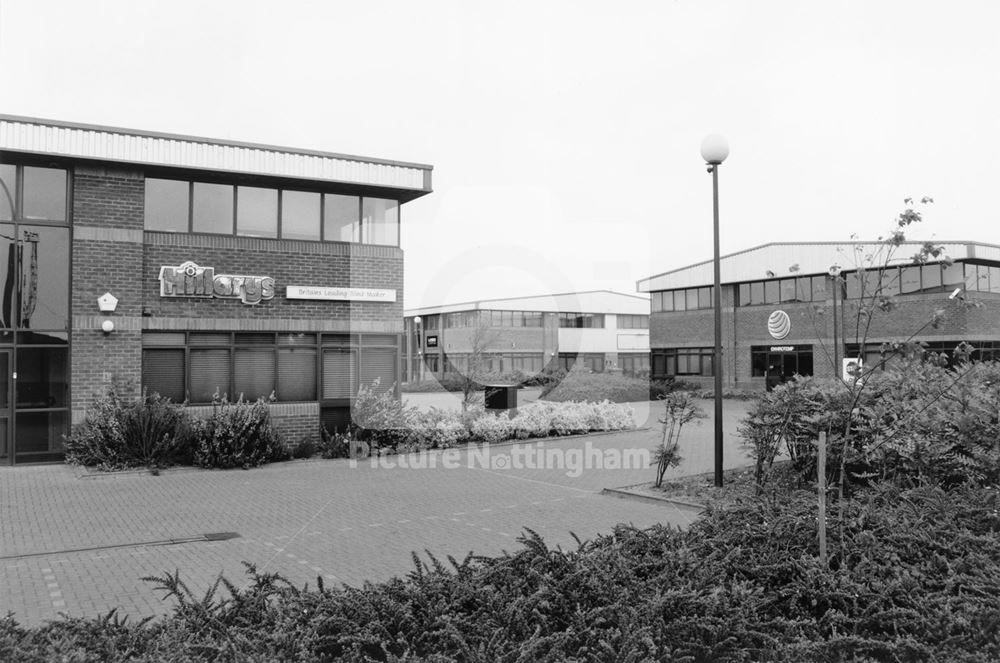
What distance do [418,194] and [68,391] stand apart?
8245 mm

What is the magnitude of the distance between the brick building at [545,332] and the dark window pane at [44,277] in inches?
819

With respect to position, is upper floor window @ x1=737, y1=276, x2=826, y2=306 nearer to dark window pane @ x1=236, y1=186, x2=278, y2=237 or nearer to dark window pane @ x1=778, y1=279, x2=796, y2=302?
dark window pane @ x1=778, y1=279, x2=796, y2=302

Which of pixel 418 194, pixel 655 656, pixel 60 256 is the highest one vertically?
pixel 418 194

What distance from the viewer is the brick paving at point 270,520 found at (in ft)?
25.2

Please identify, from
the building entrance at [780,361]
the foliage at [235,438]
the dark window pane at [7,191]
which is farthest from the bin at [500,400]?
the building entrance at [780,361]

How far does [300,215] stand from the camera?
56.5ft

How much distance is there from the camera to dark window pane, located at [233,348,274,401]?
54.0 feet

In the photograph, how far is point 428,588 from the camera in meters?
4.86

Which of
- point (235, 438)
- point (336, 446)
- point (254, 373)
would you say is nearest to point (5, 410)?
point (235, 438)

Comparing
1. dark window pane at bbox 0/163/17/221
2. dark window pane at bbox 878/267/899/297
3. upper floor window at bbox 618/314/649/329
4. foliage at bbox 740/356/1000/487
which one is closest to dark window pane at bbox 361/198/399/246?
dark window pane at bbox 0/163/17/221

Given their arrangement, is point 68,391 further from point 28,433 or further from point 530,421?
point 530,421

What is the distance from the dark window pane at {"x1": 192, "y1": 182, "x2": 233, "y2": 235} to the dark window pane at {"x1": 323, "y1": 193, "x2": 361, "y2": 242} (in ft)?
6.62

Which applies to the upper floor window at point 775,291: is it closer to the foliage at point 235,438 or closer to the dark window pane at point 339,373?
the dark window pane at point 339,373

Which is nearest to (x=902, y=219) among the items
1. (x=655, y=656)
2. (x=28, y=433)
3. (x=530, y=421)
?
(x=655, y=656)
